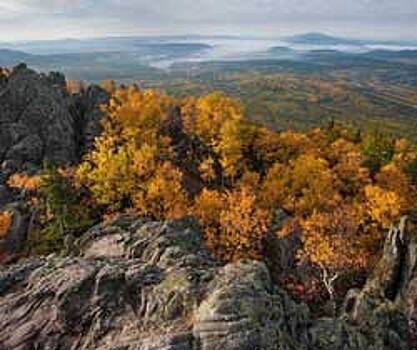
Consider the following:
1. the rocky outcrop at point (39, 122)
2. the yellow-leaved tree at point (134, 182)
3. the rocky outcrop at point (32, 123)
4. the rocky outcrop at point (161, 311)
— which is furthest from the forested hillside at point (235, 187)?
the rocky outcrop at point (161, 311)

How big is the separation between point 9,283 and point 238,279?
2191 centimetres

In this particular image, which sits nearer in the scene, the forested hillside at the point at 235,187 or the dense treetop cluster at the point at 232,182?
the forested hillside at the point at 235,187

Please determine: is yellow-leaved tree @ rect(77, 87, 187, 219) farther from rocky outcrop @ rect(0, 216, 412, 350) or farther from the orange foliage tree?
rocky outcrop @ rect(0, 216, 412, 350)

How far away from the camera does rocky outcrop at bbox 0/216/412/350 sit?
119 feet

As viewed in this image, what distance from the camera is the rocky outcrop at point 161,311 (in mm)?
36219

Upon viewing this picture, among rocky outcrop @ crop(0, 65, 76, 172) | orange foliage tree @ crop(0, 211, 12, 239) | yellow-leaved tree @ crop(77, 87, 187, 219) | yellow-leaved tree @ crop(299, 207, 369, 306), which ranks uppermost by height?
rocky outcrop @ crop(0, 65, 76, 172)

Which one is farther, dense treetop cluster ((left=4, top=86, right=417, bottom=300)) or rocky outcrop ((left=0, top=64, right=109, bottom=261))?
rocky outcrop ((left=0, top=64, right=109, bottom=261))

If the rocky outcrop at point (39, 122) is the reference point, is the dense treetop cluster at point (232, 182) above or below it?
below

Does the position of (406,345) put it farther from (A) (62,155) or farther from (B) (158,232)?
(A) (62,155)

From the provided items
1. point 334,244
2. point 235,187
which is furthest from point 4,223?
point 334,244

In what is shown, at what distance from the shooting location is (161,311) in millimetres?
38531

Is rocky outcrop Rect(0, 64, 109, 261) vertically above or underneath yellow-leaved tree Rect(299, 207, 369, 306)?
above

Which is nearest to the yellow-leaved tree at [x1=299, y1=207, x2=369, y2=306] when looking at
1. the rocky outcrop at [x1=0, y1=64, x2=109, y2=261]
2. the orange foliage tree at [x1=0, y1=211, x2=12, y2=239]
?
the orange foliage tree at [x1=0, y1=211, x2=12, y2=239]

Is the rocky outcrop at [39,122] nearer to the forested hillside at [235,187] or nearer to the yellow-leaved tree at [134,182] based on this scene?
the forested hillside at [235,187]
